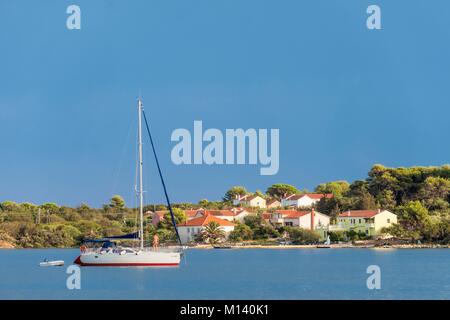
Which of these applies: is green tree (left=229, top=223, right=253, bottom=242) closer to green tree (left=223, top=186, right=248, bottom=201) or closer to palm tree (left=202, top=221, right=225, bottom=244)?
palm tree (left=202, top=221, right=225, bottom=244)

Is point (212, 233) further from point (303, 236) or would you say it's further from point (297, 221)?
point (303, 236)

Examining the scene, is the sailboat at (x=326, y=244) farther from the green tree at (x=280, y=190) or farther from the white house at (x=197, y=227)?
the green tree at (x=280, y=190)

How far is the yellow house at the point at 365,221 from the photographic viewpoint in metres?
92.7

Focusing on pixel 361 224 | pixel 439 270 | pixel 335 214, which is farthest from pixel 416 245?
pixel 439 270

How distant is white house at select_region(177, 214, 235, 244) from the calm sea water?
3367 cm

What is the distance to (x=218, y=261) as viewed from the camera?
218 feet

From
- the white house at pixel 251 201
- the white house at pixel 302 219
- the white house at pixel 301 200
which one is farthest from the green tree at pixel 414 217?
the white house at pixel 251 201

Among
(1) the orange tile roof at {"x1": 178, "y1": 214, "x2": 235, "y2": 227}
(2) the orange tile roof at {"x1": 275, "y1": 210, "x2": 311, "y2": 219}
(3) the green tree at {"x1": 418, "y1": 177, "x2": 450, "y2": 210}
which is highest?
(3) the green tree at {"x1": 418, "y1": 177, "x2": 450, "y2": 210}

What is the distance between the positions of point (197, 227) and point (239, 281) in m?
51.1

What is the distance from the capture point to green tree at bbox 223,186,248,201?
13662cm

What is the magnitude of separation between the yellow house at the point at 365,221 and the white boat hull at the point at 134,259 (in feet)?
143

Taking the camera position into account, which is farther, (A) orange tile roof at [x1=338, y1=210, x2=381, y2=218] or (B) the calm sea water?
(A) orange tile roof at [x1=338, y1=210, x2=381, y2=218]

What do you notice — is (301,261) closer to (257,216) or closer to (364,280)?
(364,280)

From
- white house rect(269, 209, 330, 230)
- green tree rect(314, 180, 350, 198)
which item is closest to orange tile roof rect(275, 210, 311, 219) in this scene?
white house rect(269, 209, 330, 230)
